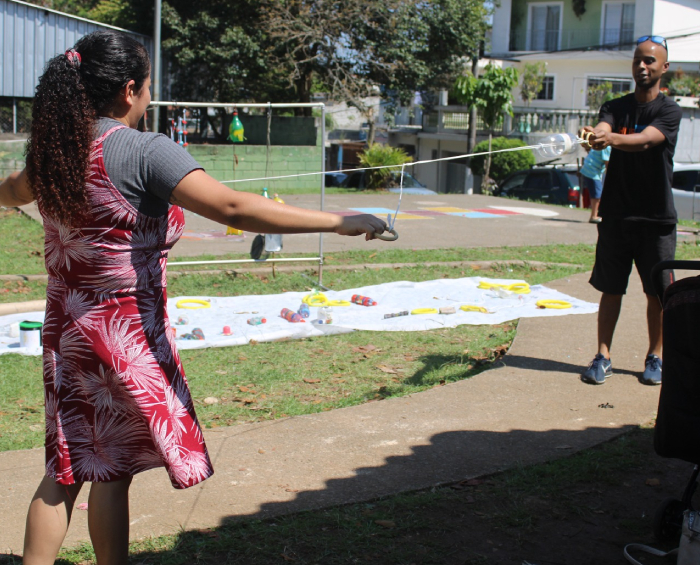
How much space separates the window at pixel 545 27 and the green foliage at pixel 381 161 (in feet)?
62.2

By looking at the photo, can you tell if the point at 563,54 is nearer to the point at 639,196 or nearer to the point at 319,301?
the point at 319,301

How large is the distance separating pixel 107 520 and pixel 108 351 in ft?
1.79

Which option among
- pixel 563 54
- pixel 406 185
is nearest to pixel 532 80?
pixel 563 54

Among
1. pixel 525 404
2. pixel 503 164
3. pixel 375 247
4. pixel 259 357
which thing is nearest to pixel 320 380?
pixel 259 357

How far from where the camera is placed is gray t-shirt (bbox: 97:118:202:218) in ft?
7.31

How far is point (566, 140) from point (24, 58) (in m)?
17.6

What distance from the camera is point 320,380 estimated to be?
17.7 feet

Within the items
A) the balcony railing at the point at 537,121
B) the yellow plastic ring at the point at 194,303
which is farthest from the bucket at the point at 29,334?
the balcony railing at the point at 537,121

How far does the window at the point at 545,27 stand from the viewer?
126 feet

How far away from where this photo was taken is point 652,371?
16.2 feet

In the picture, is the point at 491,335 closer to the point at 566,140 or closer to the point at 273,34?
the point at 566,140

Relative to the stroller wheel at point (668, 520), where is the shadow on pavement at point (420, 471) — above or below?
below

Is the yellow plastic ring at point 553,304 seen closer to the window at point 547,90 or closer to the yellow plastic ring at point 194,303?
the yellow plastic ring at point 194,303

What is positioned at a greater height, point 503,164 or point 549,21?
point 549,21
